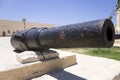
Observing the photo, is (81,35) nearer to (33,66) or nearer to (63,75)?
(33,66)

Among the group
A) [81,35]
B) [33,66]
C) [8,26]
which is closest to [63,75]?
[33,66]

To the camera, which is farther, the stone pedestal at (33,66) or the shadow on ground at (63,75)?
the shadow on ground at (63,75)

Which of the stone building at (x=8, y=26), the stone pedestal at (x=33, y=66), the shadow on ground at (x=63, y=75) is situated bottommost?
the stone building at (x=8, y=26)

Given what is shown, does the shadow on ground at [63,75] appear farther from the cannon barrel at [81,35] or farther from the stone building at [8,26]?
the stone building at [8,26]

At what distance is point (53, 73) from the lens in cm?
403

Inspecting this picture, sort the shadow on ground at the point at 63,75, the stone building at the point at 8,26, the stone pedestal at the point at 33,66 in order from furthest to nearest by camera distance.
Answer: the stone building at the point at 8,26 < the shadow on ground at the point at 63,75 < the stone pedestal at the point at 33,66

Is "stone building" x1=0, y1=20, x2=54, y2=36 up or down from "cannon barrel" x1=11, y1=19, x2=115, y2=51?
down

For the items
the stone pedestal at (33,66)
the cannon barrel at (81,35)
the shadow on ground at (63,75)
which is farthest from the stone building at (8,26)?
the cannon barrel at (81,35)

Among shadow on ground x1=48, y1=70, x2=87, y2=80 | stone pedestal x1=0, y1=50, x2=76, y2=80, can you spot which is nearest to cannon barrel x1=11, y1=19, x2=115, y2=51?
stone pedestal x1=0, y1=50, x2=76, y2=80

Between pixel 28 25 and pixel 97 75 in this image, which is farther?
pixel 28 25

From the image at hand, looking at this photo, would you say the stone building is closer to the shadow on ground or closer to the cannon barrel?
the shadow on ground

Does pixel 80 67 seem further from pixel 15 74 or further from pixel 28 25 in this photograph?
pixel 28 25

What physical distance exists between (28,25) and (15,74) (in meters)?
42.9

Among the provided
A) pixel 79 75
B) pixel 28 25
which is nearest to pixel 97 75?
pixel 79 75
